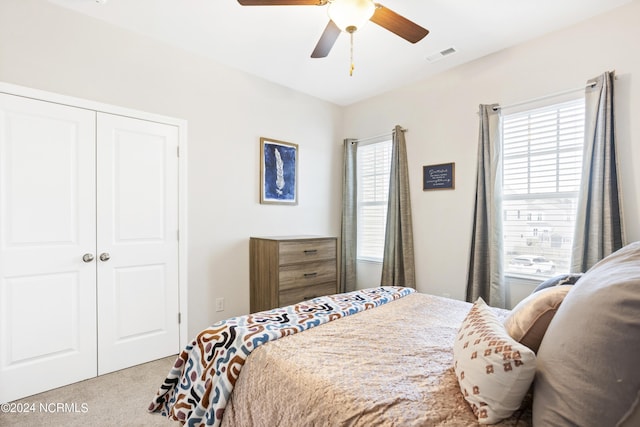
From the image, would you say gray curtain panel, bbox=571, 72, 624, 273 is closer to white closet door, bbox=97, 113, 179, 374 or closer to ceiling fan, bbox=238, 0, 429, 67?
ceiling fan, bbox=238, 0, 429, 67

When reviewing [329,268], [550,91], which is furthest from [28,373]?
[550,91]

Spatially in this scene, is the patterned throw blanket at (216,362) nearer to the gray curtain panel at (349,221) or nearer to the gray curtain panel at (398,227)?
the gray curtain panel at (398,227)

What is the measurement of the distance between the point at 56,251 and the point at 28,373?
81cm

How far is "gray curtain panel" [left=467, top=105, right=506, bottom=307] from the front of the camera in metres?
2.80

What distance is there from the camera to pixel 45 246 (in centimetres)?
222

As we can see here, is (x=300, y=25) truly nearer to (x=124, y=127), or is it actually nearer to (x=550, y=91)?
(x=124, y=127)

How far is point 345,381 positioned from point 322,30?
96.6 inches

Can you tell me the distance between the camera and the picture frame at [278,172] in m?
3.44

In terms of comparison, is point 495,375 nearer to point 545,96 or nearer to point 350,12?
point 350,12

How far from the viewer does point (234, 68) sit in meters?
3.20

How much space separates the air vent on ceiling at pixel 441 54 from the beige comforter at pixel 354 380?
2.36m

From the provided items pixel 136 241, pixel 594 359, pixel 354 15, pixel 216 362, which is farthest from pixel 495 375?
pixel 136 241

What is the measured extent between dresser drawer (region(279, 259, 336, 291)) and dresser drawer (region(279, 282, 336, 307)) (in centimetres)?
4

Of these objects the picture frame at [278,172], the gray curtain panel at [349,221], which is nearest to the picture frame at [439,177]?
the gray curtain panel at [349,221]
